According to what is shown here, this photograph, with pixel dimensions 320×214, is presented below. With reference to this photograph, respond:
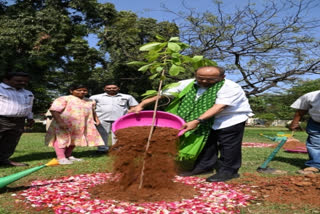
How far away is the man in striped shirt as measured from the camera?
4.73 meters

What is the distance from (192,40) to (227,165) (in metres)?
9.63

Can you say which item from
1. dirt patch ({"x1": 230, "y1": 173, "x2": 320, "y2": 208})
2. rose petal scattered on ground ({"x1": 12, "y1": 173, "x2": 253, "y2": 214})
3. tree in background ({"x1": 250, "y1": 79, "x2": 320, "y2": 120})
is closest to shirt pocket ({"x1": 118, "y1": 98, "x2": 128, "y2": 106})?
rose petal scattered on ground ({"x1": 12, "y1": 173, "x2": 253, "y2": 214})

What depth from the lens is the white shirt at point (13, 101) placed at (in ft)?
15.4

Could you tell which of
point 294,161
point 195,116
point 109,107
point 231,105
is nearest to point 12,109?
point 109,107

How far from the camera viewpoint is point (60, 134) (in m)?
5.12

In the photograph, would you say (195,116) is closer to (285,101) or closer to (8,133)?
(8,133)

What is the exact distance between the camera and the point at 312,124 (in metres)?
4.70

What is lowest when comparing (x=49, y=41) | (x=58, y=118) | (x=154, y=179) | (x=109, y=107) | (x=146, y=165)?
(x=154, y=179)

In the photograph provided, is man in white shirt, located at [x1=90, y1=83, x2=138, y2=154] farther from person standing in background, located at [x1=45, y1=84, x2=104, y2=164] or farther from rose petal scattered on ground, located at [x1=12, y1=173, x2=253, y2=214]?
rose petal scattered on ground, located at [x1=12, y1=173, x2=253, y2=214]

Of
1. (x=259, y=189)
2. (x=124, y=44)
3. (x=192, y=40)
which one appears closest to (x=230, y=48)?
(x=192, y=40)

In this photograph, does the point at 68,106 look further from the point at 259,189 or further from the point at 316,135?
the point at 316,135

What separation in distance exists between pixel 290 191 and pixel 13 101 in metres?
4.17

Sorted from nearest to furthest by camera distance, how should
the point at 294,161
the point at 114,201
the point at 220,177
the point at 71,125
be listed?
the point at 114,201, the point at 220,177, the point at 71,125, the point at 294,161

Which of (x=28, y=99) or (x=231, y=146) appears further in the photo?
(x=28, y=99)
